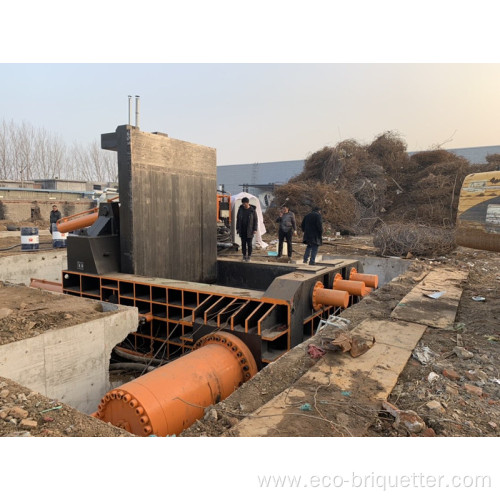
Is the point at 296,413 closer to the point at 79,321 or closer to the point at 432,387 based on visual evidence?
the point at 432,387

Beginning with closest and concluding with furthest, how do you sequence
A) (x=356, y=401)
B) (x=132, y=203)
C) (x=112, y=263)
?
(x=356, y=401) < (x=132, y=203) < (x=112, y=263)

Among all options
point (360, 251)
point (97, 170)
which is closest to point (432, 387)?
point (360, 251)

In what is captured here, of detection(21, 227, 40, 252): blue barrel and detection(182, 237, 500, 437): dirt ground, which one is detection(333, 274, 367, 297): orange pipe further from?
detection(21, 227, 40, 252): blue barrel

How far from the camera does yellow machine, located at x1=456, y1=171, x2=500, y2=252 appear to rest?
5.23 m

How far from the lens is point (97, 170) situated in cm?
5403

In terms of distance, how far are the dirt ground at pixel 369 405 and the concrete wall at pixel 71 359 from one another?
0.85 ft

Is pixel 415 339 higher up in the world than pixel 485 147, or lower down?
lower down

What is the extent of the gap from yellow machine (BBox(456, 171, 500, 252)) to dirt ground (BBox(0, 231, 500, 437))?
1.17m

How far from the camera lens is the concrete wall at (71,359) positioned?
15.4 feet

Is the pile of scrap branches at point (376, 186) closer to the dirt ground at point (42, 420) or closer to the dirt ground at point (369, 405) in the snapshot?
the dirt ground at point (369, 405)

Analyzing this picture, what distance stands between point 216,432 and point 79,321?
3.40 meters

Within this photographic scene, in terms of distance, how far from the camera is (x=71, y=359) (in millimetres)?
5273

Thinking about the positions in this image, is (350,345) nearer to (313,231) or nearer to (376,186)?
(313,231)

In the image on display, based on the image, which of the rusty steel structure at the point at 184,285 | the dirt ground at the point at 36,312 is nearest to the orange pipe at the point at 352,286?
the rusty steel structure at the point at 184,285
